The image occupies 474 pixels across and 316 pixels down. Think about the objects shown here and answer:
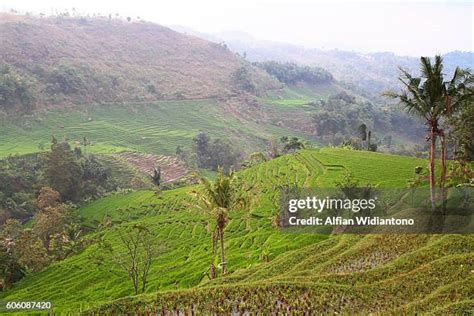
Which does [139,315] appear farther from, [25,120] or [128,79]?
[128,79]

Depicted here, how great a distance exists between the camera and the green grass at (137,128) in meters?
74.2

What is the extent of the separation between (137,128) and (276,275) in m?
74.6

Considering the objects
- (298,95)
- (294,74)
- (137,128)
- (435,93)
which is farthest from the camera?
(294,74)

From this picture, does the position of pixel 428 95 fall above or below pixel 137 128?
above

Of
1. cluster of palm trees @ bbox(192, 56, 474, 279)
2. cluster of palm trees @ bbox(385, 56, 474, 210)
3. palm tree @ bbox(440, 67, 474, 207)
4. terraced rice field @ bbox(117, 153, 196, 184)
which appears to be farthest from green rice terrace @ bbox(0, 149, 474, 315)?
terraced rice field @ bbox(117, 153, 196, 184)

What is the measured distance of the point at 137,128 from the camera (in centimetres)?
8712

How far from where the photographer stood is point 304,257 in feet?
58.3

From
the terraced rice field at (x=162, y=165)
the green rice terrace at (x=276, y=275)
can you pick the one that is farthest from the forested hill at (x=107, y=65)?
the green rice terrace at (x=276, y=275)

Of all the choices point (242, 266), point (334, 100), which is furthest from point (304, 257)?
point (334, 100)

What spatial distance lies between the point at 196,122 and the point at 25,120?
32016 millimetres

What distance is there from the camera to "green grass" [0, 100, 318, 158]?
74.2 m

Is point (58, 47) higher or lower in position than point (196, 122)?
higher

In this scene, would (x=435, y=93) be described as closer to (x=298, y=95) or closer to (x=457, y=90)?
(x=457, y=90)

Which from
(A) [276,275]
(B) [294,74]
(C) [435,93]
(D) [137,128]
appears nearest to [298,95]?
(B) [294,74]
